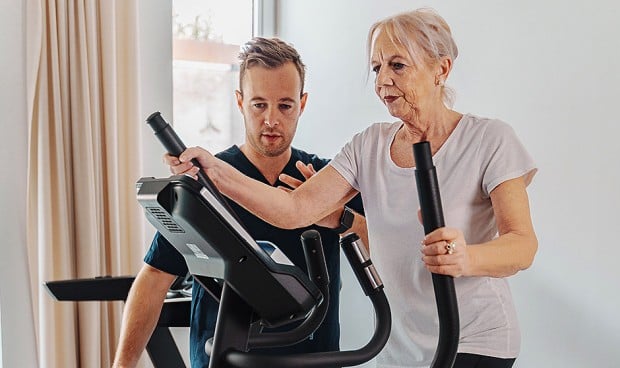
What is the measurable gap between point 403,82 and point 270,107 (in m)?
0.58

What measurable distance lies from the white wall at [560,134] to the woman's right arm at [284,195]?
74 cm

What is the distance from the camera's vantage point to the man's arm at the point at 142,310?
187 centimetres

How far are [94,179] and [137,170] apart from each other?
0.19 m

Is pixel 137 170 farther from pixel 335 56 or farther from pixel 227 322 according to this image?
pixel 227 322

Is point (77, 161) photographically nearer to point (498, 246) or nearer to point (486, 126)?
point (486, 126)

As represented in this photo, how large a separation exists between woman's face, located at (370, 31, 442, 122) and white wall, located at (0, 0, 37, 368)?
141 centimetres

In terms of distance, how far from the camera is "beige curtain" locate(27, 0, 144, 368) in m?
2.43

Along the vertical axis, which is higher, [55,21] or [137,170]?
[55,21]

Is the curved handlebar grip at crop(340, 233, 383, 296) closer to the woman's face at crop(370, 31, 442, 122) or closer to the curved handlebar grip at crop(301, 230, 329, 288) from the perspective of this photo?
the curved handlebar grip at crop(301, 230, 329, 288)

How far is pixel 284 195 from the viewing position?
5.36 feet

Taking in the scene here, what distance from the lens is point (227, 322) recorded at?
104cm

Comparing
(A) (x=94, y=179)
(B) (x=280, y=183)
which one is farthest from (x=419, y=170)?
(A) (x=94, y=179)

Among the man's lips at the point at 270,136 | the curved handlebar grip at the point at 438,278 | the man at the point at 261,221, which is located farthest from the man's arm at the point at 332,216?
the curved handlebar grip at the point at 438,278

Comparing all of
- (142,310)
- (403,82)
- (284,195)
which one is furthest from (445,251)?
(142,310)
